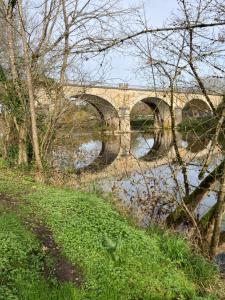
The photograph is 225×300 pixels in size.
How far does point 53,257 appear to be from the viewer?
16.2 feet

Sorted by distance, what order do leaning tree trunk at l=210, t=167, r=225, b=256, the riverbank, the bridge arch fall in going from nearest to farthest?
the riverbank → leaning tree trunk at l=210, t=167, r=225, b=256 → the bridge arch

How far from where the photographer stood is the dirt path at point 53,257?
458cm

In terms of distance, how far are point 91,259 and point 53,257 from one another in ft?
1.40

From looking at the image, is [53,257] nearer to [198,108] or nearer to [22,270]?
[22,270]

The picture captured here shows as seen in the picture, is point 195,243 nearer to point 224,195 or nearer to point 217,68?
point 224,195

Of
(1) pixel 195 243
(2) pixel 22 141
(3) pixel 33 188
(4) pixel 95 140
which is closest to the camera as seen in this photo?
(1) pixel 195 243

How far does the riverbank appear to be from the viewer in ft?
14.4

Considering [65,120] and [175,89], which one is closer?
[175,89]

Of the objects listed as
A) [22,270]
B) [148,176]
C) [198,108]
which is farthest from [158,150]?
[22,270]

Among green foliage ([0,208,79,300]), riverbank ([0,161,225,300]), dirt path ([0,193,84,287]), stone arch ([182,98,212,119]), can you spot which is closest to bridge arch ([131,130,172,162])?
stone arch ([182,98,212,119])

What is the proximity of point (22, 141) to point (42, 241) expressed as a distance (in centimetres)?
675

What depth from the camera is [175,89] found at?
6.73 m

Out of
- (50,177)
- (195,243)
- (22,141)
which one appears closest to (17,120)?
(22,141)

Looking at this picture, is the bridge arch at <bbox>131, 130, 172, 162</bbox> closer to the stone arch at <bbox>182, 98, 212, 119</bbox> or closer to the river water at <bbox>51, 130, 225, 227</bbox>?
the river water at <bbox>51, 130, 225, 227</bbox>
